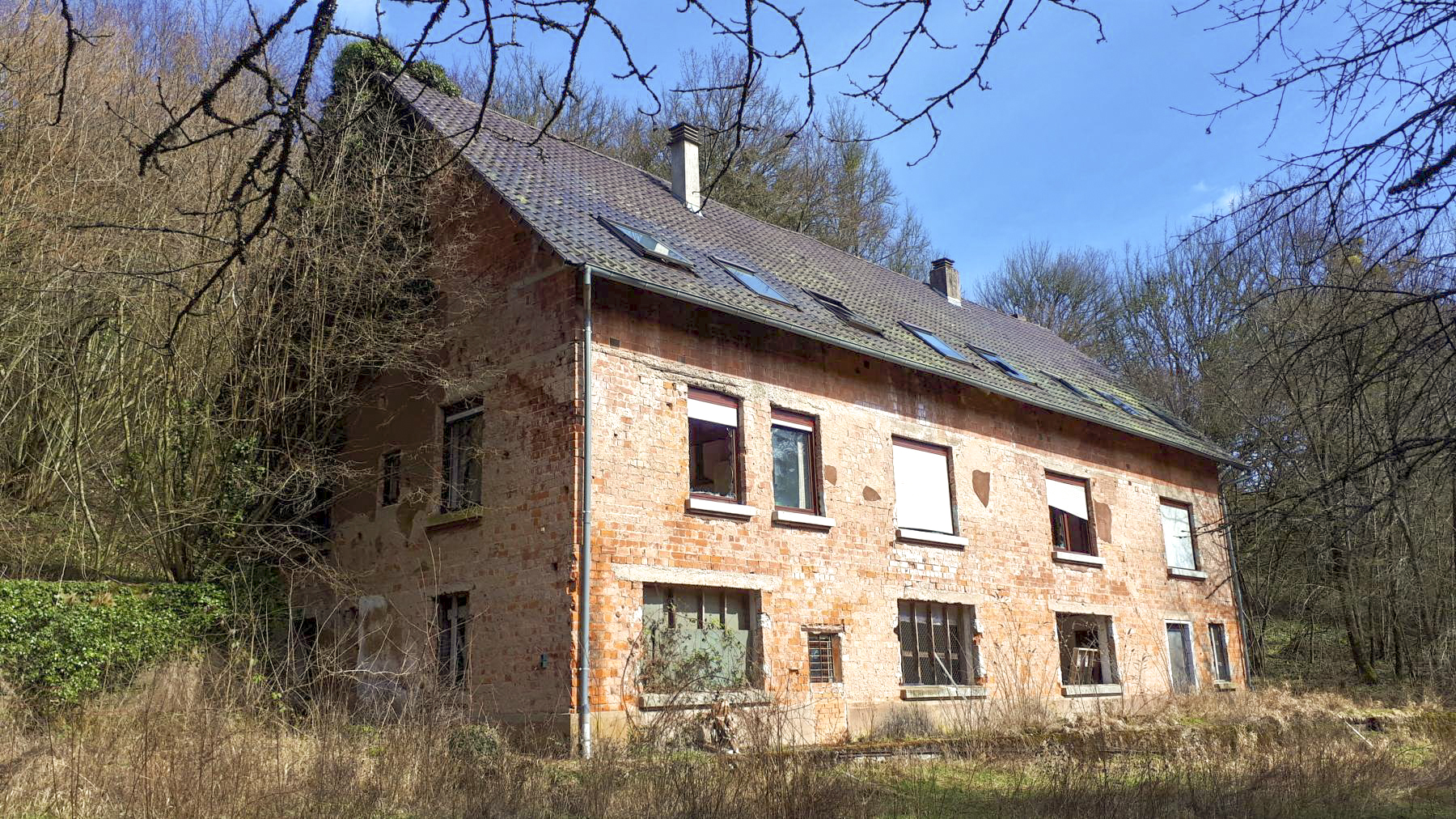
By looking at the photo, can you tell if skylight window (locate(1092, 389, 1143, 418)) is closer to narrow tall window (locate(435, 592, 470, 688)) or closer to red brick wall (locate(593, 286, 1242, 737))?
red brick wall (locate(593, 286, 1242, 737))

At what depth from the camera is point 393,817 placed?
6789mm

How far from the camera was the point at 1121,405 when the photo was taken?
2209 centimetres

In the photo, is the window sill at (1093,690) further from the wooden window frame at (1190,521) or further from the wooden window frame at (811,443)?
the wooden window frame at (811,443)

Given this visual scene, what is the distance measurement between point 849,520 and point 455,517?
509 cm

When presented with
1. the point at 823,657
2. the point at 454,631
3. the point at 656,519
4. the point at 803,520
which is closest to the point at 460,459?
the point at 454,631

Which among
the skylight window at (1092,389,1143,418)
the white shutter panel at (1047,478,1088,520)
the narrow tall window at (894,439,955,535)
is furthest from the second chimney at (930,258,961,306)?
the narrow tall window at (894,439,955,535)

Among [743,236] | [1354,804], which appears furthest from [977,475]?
[1354,804]

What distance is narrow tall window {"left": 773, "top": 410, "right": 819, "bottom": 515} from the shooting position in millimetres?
14109

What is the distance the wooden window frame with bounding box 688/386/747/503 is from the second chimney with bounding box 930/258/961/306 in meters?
13.0

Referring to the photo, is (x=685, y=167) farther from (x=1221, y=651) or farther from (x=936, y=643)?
(x=1221, y=651)

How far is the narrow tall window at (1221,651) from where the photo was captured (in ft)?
68.7

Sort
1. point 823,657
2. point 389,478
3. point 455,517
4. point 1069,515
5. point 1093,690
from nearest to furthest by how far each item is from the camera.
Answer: point 455,517 → point 823,657 → point 389,478 → point 1093,690 → point 1069,515

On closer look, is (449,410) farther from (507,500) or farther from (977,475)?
(977,475)

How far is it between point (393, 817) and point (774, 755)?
2455 millimetres
